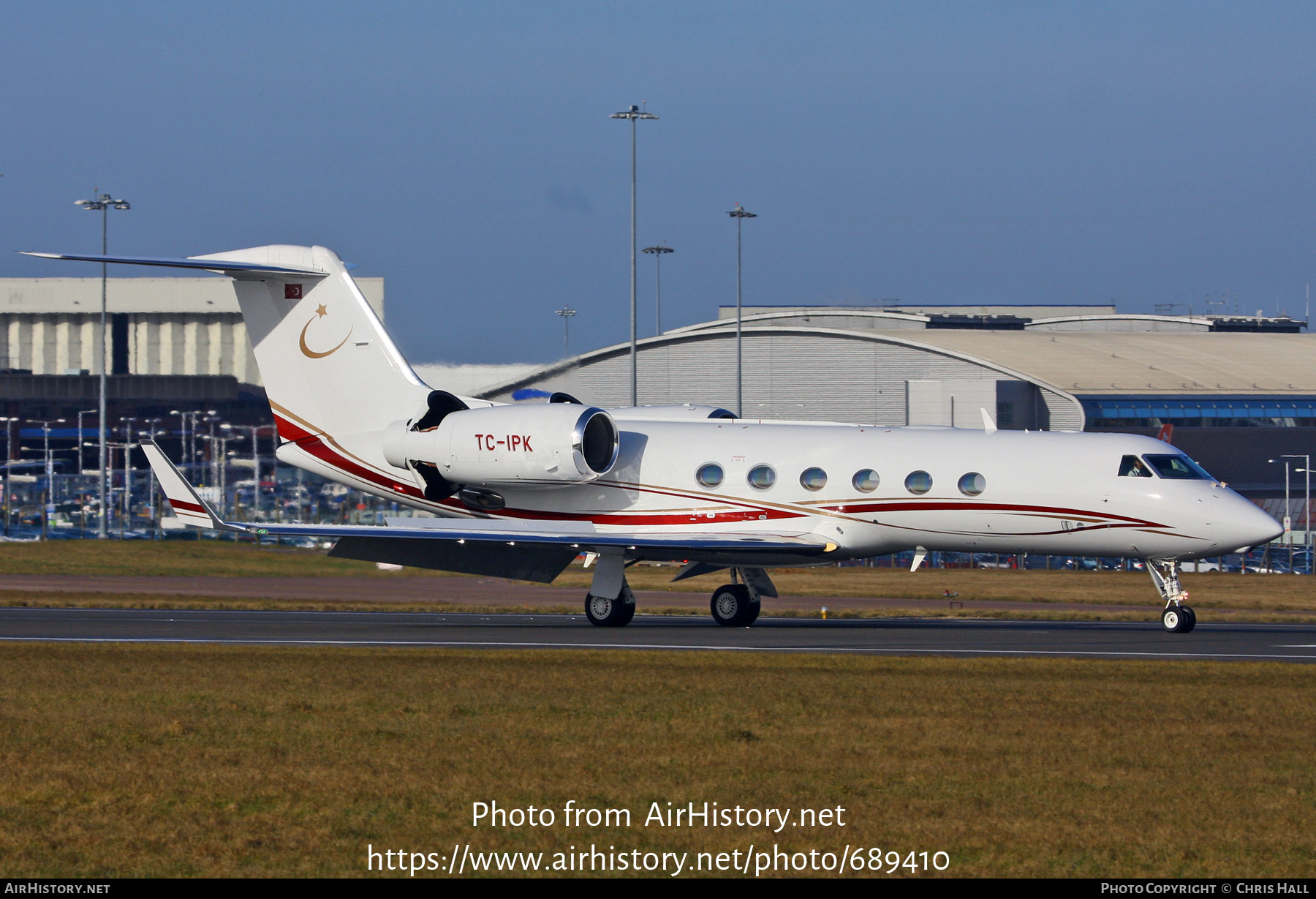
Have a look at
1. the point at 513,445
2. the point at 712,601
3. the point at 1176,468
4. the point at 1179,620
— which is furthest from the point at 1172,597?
the point at 513,445

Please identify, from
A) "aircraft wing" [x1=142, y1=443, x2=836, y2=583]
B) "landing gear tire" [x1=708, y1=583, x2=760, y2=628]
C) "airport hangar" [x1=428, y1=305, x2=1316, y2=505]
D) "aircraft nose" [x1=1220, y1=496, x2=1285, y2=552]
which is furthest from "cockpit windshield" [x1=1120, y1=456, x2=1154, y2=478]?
"airport hangar" [x1=428, y1=305, x2=1316, y2=505]

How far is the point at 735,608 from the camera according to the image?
26031mm

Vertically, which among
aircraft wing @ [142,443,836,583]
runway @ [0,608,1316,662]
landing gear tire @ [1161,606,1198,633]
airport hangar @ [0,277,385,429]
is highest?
airport hangar @ [0,277,385,429]

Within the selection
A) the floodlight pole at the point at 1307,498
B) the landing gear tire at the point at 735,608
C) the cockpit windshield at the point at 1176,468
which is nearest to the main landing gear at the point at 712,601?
the landing gear tire at the point at 735,608

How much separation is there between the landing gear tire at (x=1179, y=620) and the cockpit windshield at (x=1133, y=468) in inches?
89.1

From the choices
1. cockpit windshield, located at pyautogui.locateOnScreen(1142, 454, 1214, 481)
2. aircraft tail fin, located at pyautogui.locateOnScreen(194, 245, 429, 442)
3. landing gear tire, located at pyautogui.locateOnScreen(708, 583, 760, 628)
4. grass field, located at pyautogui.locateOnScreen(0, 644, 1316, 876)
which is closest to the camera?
grass field, located at pyautogui.locateOnScreen(0, 644, 1316, 876)

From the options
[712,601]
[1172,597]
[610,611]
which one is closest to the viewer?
[1172,597]

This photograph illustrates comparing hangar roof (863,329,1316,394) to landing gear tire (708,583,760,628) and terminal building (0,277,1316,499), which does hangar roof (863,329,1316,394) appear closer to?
terminal building (0,277,1316,499)

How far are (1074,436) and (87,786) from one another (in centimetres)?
1875

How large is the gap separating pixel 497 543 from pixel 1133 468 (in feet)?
35.0

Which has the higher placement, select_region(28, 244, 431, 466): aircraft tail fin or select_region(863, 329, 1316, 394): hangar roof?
select_region(863, 329, 1316, 394): hangar roof

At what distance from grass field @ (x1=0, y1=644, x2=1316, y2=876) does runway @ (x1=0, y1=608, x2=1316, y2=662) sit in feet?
9.35

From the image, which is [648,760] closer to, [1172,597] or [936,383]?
[1172,597]

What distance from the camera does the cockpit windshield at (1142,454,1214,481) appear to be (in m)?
24.0
